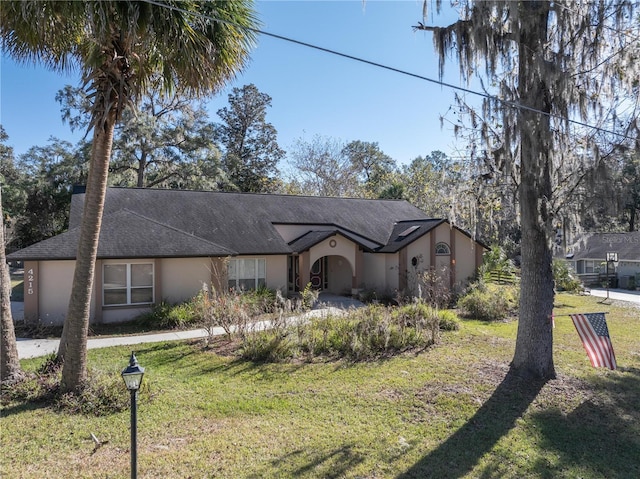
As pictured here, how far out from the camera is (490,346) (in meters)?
10.9

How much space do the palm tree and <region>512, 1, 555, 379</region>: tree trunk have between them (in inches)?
210

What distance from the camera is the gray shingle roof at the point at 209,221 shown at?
13.9 meters

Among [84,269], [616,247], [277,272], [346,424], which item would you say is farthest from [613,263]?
[84,269]

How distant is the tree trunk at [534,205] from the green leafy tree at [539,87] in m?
0.02

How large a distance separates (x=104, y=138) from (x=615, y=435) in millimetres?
9718

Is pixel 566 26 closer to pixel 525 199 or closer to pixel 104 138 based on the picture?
pixel 525 199

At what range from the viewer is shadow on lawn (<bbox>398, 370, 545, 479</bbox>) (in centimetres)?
506

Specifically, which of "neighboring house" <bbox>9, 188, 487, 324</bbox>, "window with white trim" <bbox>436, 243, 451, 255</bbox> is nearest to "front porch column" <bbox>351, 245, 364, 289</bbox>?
"neighboring house" <bbox>9, 188, 487, 324</bbox>

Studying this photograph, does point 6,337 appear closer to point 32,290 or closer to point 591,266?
point 32,290

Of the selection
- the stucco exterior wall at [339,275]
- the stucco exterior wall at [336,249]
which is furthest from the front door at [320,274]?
the stucco exterior wall at [336,249]

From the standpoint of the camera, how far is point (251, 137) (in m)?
42.4

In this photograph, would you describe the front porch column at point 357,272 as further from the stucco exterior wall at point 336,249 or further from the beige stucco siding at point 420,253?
the beige stucco siding at point 420,253

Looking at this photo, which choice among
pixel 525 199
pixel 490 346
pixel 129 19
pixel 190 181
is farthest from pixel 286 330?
pixel 190 181

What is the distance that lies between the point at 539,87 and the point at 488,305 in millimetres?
9907
